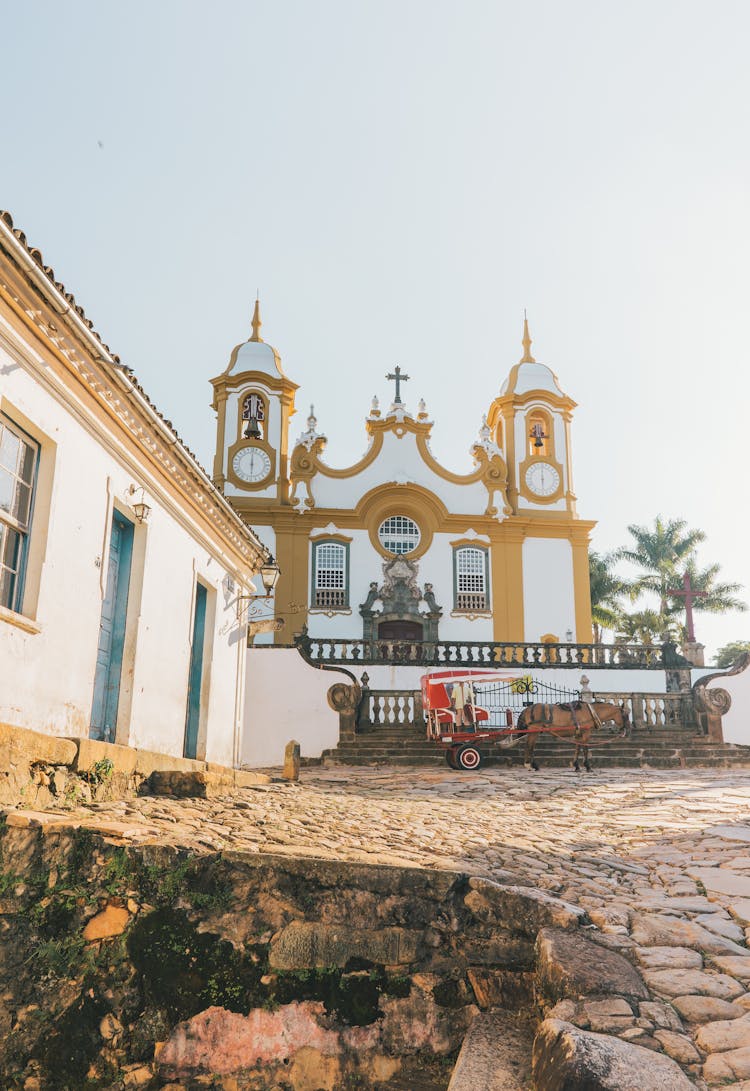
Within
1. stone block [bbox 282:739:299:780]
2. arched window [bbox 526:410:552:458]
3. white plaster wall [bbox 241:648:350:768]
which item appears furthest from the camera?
arched window [bbox 526:410:552:458]

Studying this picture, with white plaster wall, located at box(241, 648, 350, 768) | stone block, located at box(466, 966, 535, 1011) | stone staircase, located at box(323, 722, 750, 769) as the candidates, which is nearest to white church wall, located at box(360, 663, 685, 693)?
white plaster wall, located at box(241, 648, 350, 768)

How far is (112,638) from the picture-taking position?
8.86 meters

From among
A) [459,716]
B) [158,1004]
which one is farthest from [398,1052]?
[459,716]

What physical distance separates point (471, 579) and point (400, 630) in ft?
9.01

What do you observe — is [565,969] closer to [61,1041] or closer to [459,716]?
[61,1041]

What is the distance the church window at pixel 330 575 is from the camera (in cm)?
2647

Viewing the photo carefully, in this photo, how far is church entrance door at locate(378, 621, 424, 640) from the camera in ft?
85.7

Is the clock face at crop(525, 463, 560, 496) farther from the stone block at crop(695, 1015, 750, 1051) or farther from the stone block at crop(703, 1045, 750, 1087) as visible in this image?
the stone block at crop(703, 1045, 750, 1087)

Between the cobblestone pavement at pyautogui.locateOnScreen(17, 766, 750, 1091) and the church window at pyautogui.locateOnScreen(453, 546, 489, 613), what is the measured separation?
15.6 m

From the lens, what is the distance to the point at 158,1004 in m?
4.55

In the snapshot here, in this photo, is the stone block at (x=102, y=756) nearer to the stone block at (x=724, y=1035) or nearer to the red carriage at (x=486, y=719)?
the stone block at (x=724, y=1035)

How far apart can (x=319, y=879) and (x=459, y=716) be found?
35.0 ft

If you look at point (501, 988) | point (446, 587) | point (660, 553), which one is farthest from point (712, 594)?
point (501, 988)

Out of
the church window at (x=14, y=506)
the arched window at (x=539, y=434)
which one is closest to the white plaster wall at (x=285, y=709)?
the church window at (x=14, y=506)
